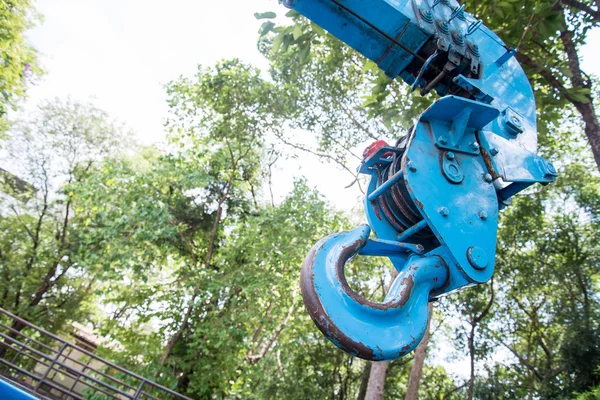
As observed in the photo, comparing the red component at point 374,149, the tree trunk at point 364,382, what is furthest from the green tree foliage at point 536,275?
Result: the red component at point 374,149

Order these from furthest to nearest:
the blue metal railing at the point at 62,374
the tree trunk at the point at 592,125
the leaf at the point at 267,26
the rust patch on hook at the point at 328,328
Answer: the blue metal railing at the point at 62,374 < the tree trunk at the point at 592,125 < the leaf at the point at 267,26 < the rust patch on hook at the point at 328,328

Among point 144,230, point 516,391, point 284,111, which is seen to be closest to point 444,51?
point 144,230

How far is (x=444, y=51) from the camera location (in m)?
1.79

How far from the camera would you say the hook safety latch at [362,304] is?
1105mm

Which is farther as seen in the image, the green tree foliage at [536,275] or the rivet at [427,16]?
the green tree foliage at [536,275]

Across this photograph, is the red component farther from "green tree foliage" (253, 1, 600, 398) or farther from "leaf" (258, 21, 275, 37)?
"green tree foliage" (253, 1, 600, 398)

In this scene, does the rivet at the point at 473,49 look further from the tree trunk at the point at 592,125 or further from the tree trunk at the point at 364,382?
the tree trunk at the point at 364,382

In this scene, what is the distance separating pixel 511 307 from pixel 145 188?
1272 cm

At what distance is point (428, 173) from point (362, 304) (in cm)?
61

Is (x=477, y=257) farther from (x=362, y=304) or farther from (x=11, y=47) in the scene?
(x=11, y=47)

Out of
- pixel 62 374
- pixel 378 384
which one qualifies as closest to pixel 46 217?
pixel 62 374

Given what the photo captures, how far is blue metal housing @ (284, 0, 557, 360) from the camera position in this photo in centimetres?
118

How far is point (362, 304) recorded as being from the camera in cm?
118

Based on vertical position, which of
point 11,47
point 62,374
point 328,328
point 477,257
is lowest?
point 62,374
